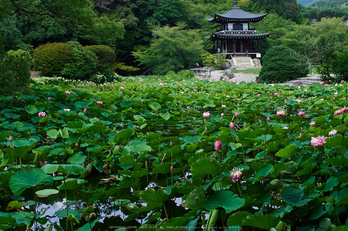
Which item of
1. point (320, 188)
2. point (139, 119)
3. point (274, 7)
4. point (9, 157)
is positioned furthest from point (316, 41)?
point (274, 7)

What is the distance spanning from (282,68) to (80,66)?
831 cm

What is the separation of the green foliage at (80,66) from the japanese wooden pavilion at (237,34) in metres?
13.6

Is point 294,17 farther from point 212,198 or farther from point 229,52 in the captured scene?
point 212,198

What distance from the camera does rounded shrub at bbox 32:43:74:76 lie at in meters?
11.3

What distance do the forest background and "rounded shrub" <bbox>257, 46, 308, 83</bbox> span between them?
20.1 inches

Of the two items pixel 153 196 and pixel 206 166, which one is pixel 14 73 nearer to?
pixel 153 196

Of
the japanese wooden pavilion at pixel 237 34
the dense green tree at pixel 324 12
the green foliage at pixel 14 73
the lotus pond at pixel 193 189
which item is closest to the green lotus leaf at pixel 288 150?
the lotus pond at pixel 193 189

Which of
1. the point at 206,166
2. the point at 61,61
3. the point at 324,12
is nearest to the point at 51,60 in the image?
the point at 61,61

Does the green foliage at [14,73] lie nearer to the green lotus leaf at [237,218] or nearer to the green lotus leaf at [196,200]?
the green lotus leaf at [196,200]

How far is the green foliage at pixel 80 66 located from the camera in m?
11.4

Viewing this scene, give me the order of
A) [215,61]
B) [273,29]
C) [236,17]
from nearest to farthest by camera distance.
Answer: [215,61]
[236,17]
[273,29]

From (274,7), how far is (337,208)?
32962mm

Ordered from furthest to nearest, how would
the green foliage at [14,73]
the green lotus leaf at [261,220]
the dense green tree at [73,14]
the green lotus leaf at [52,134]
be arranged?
the dense green tree at [73,14] → the green foliage at [14,73] → the green lotus leaf at [52,134] → the green lotus leaf at [261,220]

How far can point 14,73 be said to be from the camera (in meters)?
3.80
